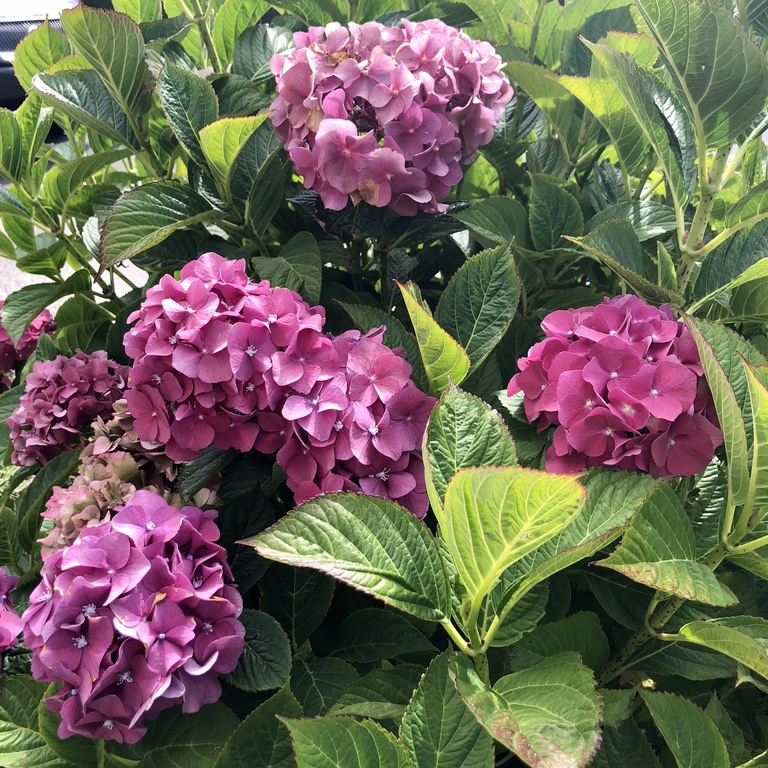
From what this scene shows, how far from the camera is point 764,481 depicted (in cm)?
53

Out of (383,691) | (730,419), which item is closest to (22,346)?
(383,691)

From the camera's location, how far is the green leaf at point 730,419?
1.64 ft

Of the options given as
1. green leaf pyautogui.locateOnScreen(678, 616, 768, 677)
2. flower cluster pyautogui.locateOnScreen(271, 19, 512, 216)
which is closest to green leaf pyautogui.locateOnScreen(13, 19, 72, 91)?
flower cluster pyautogui.locateOnScreen(271, 19, 512, 216)

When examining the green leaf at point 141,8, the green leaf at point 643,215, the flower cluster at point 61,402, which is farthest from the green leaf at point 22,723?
the green leaf at point 141,8

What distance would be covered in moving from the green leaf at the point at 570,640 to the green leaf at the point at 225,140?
0.61 meters

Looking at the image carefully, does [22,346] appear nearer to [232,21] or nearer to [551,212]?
[232,21]

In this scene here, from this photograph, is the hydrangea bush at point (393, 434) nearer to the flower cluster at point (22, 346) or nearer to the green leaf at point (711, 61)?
the green leaf at point (711, 61)

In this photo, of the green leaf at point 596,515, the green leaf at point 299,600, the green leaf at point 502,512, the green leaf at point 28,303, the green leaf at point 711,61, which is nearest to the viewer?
the green leaf at point 502,512

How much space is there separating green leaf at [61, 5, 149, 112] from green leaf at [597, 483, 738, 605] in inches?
30.8

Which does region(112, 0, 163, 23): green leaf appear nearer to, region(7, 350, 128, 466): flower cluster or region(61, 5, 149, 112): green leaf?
region(61, 5, 149, 112): green leaf

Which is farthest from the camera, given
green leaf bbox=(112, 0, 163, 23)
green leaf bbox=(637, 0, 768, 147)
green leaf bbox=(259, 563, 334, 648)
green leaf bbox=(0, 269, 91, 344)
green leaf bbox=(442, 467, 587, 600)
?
green leaf bbox=(112, 0, 163, 23)

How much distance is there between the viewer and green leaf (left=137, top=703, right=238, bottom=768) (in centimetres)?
62

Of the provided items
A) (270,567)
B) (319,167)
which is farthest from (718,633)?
(319,167)

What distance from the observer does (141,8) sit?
1071 millimetres
